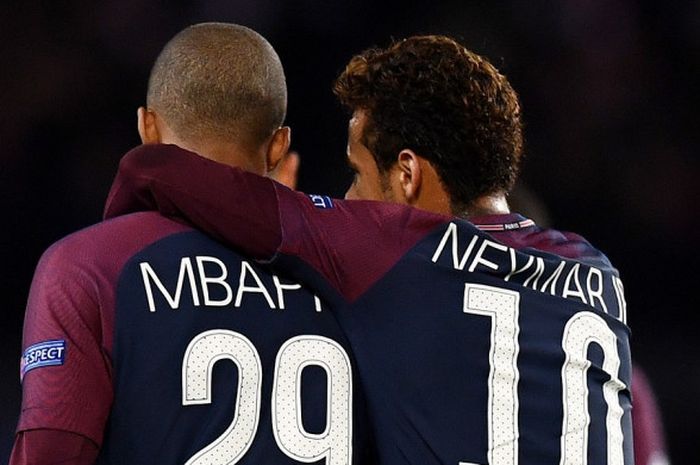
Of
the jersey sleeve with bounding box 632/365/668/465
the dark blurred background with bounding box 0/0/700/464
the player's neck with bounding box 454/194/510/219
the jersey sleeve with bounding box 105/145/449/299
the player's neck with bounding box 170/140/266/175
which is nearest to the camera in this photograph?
the jersey sleeve with bounding box 105/145/449/299

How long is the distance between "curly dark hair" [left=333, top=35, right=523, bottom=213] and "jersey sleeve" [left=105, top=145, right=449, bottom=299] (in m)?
0.21

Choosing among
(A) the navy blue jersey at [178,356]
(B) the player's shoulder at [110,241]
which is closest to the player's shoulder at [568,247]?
(A) the navy blue jersey at [178,356]

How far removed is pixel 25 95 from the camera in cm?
561

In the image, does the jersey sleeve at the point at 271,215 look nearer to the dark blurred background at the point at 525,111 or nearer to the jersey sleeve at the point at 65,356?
the jersey sleeve at the point at 65,356

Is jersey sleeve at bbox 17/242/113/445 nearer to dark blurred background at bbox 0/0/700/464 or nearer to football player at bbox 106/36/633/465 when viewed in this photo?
football player at bbox 106/36/633/465

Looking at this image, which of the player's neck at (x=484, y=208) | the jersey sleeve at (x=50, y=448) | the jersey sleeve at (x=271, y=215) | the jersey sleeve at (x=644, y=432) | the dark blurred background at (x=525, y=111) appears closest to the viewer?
the jersey sleeve at (x=50, y=448)

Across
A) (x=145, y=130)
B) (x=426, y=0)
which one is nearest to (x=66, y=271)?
(x=145, y=130)

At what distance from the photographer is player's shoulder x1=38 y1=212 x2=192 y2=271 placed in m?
2.18

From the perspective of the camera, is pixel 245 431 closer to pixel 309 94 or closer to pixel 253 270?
pixel 253 270

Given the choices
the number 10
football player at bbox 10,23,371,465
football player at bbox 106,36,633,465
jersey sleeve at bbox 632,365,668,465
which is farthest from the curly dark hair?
jersey sleeve at bbox 632,365,668,465

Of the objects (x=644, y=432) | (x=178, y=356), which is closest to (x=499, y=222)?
→ (x=178, y=356)

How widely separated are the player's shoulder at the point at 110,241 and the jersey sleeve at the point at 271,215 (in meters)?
0.03

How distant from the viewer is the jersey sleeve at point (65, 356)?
2119 millimetres

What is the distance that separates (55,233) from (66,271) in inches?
123
